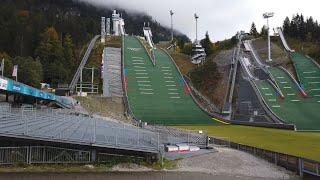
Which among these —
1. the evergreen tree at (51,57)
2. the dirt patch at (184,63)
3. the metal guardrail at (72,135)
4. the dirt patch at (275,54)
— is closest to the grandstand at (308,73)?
the dirt patch at (275,54)

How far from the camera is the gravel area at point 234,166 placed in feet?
90.3

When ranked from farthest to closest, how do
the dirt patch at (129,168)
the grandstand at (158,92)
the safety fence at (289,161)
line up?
the grandstand at (158,92) → the dirt patch at (129,168) → the safety fence at (289,161)

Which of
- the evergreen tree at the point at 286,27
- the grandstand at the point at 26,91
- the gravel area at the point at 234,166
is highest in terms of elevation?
the evergreen tree at the point at 286,27

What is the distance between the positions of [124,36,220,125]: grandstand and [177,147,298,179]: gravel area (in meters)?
28.1

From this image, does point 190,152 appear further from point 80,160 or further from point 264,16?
point 264,16

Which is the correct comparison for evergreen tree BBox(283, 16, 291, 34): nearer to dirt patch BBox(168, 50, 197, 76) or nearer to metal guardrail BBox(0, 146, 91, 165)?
dirt patch BBox(168, 50, 197, 76)

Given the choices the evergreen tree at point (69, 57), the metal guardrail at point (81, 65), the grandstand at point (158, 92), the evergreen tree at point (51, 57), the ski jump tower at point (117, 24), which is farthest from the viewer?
Answer: the ski jump tower at point (117, 24)

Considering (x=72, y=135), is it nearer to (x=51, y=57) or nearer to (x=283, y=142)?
(x=283, y=142)

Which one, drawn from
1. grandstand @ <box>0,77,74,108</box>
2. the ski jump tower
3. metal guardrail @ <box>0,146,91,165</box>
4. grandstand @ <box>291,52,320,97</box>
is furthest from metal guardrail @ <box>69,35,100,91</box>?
metal guardrail @ <box>0,146,91,165</box>

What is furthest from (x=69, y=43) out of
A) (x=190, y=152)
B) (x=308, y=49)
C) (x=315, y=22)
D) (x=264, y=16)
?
(x=190, y=152)

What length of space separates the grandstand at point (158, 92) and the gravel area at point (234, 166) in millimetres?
28077

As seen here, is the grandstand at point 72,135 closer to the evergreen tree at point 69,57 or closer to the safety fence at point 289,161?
the safety fence at point 289,161

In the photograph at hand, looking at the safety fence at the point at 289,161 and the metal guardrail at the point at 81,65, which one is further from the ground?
the metal guardrail at the point at 81,65

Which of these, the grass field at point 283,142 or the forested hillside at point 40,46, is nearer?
the grass field at point 283,142
